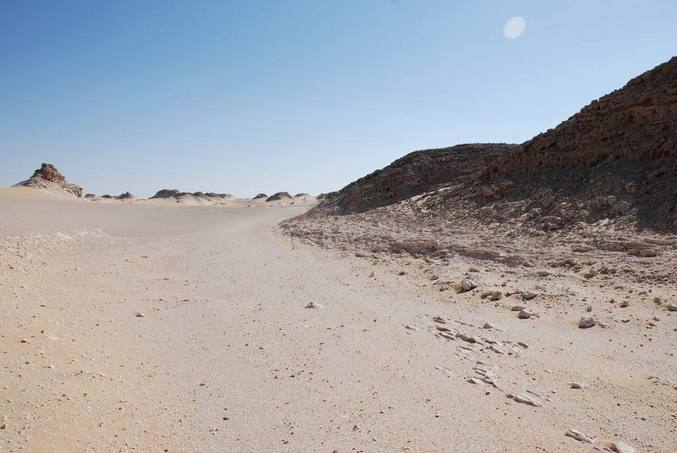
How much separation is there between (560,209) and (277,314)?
9.72 metres

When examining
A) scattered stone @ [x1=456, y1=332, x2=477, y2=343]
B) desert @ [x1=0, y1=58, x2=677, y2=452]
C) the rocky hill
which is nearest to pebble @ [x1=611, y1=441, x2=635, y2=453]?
desert @ [x1=0, y1=58, x2=677, y2=452]

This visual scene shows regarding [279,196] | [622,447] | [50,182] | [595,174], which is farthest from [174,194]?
[622,447]

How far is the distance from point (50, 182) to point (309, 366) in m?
39.5

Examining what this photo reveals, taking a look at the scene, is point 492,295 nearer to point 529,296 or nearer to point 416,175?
point 529,296

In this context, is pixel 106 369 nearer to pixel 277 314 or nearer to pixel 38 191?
pixel 277 314

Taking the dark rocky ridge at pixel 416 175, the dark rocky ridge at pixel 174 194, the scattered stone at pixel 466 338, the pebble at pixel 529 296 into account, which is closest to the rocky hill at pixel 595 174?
the dark rocky ridge at pixel 416 175

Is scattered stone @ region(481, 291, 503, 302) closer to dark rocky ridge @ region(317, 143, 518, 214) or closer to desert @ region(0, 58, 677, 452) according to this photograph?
desert @ region(0, 58, 677, 452)

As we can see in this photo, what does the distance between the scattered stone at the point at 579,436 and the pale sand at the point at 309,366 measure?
0.07 meters

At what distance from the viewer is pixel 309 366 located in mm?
5715

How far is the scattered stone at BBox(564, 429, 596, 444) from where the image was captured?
4145 millimetres

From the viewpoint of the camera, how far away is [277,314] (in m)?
7.98

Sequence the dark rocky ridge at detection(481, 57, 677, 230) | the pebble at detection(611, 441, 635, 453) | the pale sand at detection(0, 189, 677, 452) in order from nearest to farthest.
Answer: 1. the pebble at detection(611, 441, 635, 453)
2. the pale sand at detection(0, 189, 677, 452)
3. the dark rocky ridge at detection(481, 57, 677, 230)

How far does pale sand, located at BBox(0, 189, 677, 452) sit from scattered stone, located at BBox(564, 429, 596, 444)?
2.7 inches

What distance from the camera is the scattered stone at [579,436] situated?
13.6 ft
